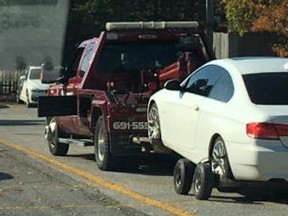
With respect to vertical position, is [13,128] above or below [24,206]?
below

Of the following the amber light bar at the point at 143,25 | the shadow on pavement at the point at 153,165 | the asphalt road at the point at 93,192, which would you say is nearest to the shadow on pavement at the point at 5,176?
the asphalt road at the point at 93,192

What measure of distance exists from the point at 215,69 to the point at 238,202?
1731mm

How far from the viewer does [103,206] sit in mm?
9734

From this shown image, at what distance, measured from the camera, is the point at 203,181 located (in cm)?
979

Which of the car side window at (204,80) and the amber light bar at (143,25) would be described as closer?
the car side window at (204,80)

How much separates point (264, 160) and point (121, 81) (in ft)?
15.9

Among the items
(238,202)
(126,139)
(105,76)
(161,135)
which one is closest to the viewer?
(238,202)

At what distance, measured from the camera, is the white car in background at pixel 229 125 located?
9172 millimetres

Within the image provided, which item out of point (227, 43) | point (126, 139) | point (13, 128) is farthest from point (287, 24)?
point (126, 139)

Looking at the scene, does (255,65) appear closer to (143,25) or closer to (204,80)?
(204,80)

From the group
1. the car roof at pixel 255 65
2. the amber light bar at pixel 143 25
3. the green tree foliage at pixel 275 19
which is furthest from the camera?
the green tree foliage at pixel 275 19

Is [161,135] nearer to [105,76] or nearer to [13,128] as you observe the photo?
[105,76]

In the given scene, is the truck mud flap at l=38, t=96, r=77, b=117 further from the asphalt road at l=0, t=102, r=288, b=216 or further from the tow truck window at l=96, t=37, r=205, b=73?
the tow truck window at l=96, t=37, r=205, b=73

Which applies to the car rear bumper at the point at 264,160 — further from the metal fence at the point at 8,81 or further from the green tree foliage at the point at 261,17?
the metal fence at the point at 8,81
